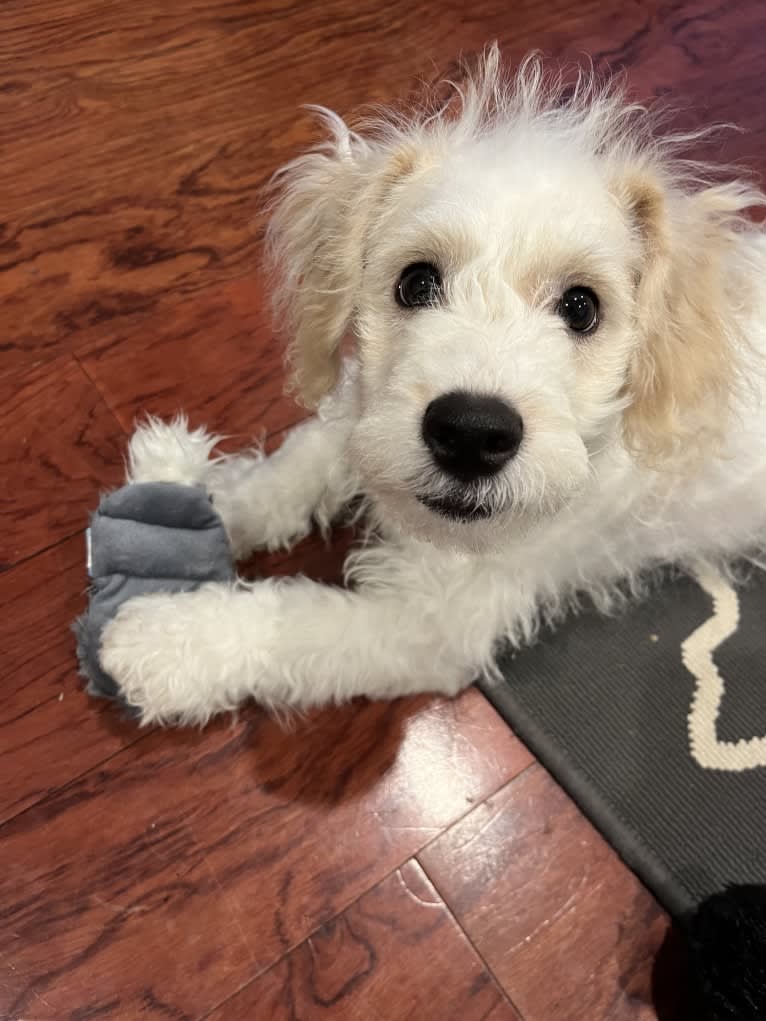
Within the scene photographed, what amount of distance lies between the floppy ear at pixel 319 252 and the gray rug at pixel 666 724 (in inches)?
26.4

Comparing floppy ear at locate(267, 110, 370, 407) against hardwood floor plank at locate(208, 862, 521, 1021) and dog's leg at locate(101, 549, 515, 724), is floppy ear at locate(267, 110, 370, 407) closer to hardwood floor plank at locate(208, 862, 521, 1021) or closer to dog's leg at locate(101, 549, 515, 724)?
dog's leg at locate(101, 549, 515, 724)

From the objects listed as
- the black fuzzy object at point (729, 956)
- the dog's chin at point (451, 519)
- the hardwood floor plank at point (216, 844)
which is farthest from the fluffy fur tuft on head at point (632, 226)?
the black fuzzy object at point (729, 956)

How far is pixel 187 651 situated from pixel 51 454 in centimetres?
58

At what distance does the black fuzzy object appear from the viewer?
1.14 metres

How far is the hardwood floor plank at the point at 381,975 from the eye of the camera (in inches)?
47.7

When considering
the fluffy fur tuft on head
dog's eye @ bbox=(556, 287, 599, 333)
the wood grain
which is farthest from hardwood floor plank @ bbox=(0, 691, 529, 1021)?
the wood grain

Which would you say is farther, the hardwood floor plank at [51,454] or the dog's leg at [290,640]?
the hardwood floor plank at [51,454]

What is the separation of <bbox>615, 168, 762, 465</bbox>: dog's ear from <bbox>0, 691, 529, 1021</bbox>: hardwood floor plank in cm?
64

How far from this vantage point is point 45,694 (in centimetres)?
139

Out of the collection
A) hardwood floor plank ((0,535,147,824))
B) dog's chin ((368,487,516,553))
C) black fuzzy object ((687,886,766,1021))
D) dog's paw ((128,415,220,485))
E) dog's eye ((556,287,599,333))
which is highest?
dog's eye ((556,287,599,333))

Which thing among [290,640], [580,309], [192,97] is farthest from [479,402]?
[192,97]

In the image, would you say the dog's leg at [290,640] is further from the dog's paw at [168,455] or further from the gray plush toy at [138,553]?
the dog's paw at [168,455]

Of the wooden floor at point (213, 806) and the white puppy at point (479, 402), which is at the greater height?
the white puppy at point (479, 402)

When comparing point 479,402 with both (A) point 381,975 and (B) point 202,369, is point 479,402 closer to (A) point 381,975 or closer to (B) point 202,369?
(A) point 381,975
